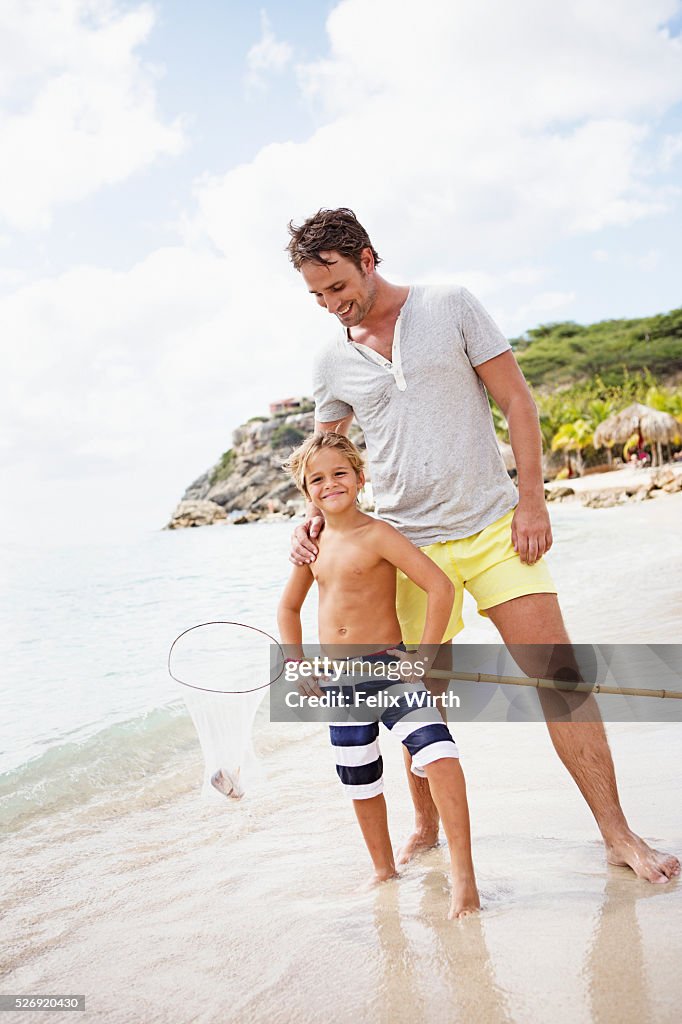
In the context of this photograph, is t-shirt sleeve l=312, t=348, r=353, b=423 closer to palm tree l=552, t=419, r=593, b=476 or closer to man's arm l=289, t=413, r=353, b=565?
man's arm l=289, t=413, r=353, b=565

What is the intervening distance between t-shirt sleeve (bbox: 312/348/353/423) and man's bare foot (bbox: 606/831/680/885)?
5.30 ft

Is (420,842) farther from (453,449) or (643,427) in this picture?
(643,427)

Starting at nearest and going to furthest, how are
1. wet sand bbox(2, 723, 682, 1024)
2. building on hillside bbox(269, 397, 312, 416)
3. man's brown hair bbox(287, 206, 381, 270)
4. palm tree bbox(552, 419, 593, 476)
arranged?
1. wet sand bbox(2, 723, 682, 1024)
2. man's brown hair bbox(287, 206, 381, 270)
3. palm tree bbox(552, 419, 593, 476)
4. building on hillside bbox(269, 397, 312, 416)

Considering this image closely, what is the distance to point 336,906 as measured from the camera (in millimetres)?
2547

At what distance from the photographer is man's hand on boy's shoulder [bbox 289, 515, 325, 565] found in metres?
2.77

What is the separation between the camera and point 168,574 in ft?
67.1

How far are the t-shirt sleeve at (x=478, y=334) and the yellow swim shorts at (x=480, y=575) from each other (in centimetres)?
51

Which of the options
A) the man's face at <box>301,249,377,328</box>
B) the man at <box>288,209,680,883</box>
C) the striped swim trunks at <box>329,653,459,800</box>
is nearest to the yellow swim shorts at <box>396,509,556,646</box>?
the man at <box>288,209,680,883</box>

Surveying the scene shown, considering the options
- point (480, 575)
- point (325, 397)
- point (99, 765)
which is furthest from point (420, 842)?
point (99, 765)

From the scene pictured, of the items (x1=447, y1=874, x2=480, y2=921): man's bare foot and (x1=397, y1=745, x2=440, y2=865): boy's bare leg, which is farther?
(x1=397, y1=745, x2=440, y2=865): boy's bare leg

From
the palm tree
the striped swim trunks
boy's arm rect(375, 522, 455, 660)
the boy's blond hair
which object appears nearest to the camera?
the striped swim trunks

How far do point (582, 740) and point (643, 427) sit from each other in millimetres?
29706

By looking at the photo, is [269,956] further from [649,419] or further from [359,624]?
[649,419]

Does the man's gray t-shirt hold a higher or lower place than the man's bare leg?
higher
